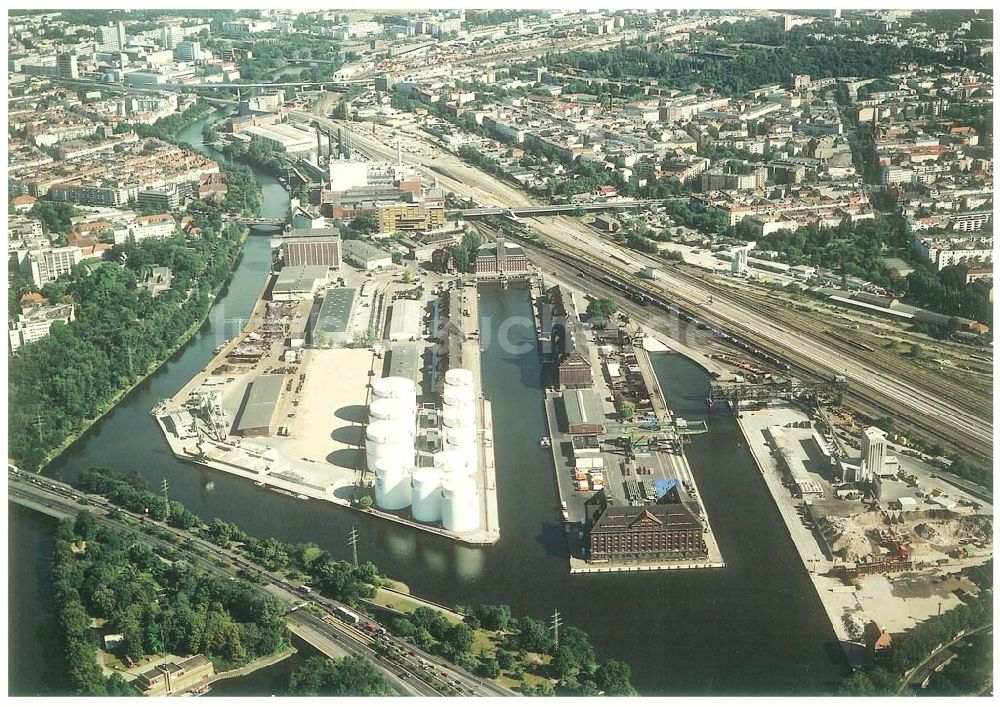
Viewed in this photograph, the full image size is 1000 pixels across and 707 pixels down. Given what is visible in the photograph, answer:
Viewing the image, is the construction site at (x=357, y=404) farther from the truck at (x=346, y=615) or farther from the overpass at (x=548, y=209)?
the overpass at (x=548, y=209)

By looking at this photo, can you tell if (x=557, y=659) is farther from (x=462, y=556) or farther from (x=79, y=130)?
(x=79, y=130)

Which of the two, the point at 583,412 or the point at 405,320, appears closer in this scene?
the point at 583,412

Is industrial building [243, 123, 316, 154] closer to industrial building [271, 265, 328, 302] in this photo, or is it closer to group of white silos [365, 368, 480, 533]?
industrial building [271, 265, 328, 302]

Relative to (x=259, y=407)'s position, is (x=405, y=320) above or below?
above

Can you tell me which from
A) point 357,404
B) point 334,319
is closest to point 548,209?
point 334,319

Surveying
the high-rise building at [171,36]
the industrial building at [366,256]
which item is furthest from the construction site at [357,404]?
the high-rise building at [171,36]

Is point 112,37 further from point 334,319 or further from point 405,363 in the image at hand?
point 405,363
